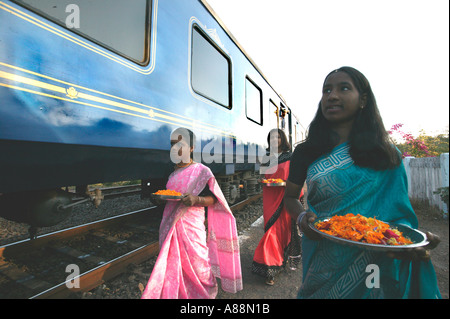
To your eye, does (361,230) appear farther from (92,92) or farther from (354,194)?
(92,92)

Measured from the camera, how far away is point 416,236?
1121 millimetres

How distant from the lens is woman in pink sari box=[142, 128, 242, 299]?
83.4 inches

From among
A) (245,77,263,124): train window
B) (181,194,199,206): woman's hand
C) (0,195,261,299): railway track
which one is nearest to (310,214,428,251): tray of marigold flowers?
(181,194,199,206): woman's hand

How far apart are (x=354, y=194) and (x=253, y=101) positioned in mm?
5048

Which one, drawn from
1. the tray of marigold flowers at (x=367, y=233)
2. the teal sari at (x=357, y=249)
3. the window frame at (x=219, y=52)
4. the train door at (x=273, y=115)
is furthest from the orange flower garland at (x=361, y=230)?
the train door at (x=273, y=115)

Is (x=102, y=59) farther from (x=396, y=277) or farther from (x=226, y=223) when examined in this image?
(x=396, y=277)

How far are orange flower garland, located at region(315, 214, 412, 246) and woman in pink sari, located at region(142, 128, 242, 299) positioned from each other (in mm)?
1291

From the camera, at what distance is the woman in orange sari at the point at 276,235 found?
278 centimetres

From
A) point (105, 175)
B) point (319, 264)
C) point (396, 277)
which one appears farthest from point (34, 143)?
point (396, 277)

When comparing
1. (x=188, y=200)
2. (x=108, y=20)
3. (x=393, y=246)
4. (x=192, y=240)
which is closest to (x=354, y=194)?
(x=393, y=246)

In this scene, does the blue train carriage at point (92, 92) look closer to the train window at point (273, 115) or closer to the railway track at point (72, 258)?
the railway track at point (72, 258)

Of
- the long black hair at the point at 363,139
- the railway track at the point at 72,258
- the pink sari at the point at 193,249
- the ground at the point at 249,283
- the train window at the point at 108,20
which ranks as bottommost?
the ground at the point at 249,283

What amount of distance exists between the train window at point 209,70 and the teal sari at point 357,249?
2.66m
